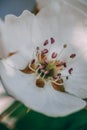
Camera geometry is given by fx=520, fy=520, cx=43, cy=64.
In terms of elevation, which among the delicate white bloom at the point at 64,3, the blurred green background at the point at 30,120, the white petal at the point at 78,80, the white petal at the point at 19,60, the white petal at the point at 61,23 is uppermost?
the delicate white bloom at the point at 64,3

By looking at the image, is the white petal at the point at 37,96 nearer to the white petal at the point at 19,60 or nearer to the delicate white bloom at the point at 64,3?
the white petal at the point at 19,60

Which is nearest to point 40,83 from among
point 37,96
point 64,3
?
point 37,96

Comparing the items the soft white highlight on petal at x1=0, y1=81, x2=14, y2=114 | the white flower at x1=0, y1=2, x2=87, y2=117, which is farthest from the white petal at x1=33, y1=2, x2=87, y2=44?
the soft white highlight on petal at x1=0, y1=81, x2=14, y2=114

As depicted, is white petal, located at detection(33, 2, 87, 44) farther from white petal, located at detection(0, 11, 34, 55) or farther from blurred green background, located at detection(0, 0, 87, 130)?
blurred green background, located at detection(0, 0, 87, 130)

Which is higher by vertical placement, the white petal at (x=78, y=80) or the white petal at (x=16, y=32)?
the white petal at (x=16, y=32)

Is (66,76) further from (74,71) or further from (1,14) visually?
(1,14)

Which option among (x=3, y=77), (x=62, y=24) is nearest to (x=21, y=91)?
(x=3, y=77)

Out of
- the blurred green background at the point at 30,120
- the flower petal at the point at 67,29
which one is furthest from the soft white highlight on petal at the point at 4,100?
the flower petal at the point at 67,29

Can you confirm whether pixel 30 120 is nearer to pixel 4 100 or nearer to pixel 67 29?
pixel 4 100
